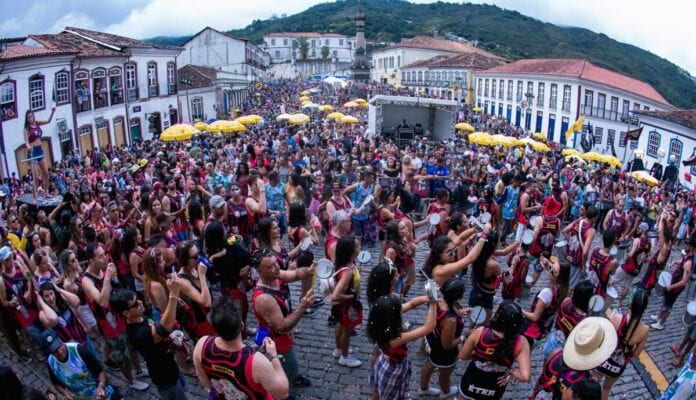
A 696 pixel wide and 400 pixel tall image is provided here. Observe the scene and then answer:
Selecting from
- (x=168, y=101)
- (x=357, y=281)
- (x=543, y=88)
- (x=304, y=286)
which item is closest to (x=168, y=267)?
(x=304, y=286)

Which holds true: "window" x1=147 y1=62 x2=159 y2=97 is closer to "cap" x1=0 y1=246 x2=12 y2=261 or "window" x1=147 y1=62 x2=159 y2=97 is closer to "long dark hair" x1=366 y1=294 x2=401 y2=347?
"cap" x1=0 y1=246 x2=12 y2=261

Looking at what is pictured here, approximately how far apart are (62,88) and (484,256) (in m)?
22.1

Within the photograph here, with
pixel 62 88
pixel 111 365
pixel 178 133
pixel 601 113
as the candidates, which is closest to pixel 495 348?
pixel 111 365

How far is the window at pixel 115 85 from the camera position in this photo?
25.8m

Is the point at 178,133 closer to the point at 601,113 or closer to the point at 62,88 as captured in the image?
the point at 62,88

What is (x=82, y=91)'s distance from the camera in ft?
75.1

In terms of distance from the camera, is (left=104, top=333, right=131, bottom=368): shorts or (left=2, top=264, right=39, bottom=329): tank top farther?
(left=2, top=264, right=39, bottom=329): tank top

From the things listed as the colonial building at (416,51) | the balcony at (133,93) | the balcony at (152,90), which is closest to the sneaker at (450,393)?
the balcony at (133,93)

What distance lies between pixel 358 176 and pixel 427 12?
134m

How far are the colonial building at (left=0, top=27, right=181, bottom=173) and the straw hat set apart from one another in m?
20.1

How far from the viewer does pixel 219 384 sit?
3.61 m

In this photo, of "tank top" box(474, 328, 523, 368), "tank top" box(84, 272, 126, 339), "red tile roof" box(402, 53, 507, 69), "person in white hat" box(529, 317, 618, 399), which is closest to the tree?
"red tile roof" box(402, 53, 507, 69)

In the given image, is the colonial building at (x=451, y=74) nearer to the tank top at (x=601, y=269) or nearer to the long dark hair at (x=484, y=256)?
the tank top at (x=601, y=269)

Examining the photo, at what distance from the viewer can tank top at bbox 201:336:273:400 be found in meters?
3.41
